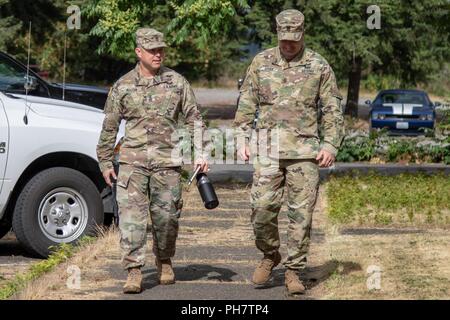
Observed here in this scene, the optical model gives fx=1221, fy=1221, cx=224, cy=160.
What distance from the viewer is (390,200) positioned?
47.3 ft

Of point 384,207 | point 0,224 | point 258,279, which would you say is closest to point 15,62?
point 0,224

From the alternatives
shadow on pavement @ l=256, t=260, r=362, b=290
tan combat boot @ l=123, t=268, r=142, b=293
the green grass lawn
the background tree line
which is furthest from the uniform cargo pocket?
the background tree line

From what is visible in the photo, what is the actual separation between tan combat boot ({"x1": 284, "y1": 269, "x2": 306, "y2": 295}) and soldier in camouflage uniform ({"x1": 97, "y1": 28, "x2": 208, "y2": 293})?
93 centimetres

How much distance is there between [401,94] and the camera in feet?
112

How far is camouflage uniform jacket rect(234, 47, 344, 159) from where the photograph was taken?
342 inches

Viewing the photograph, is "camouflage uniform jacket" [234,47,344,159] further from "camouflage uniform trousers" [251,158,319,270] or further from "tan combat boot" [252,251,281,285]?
"tan combat boot" [252,251,281,285]

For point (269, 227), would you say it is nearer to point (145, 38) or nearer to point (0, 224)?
Answer: point (145, 38)

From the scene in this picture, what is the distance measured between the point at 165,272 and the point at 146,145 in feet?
3.23

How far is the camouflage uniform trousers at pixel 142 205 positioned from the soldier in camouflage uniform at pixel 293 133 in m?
0.60

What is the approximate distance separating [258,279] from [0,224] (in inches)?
137

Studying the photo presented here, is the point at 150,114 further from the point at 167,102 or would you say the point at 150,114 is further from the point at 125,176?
the point at 125,176

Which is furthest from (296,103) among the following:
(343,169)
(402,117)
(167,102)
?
(402,117)

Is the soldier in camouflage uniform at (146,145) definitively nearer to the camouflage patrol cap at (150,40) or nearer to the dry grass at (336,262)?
the camouflage patrol cap at (150,40)

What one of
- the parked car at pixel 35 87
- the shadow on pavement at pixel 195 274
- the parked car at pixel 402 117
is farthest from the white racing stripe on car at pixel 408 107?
the shadow on pavement at pixel 195 274
